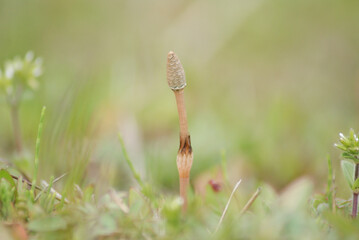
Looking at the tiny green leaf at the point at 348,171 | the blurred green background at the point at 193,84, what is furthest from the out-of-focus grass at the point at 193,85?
the tiny green leaf at the point at 348,171

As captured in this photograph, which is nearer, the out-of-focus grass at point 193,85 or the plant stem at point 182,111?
the plant stem at point 182,111

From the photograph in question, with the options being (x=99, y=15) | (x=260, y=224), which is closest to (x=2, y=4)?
(x=99, y=15)

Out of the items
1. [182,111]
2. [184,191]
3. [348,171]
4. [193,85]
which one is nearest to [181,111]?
[182,111]

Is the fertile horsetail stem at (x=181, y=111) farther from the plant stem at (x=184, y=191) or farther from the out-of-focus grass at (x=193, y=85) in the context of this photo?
the out-of-focus grass at (x=193, y=85)

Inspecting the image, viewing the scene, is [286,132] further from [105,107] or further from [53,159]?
[53,159]

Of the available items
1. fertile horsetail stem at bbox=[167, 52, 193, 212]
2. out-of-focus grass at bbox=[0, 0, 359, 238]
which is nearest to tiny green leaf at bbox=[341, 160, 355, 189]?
fertile horsetail stem at bbox=[167, 52, 193, 212]

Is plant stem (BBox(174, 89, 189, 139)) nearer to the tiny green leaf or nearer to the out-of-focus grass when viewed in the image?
the out-of-focus grass

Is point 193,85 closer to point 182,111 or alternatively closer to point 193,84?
point 193,84
